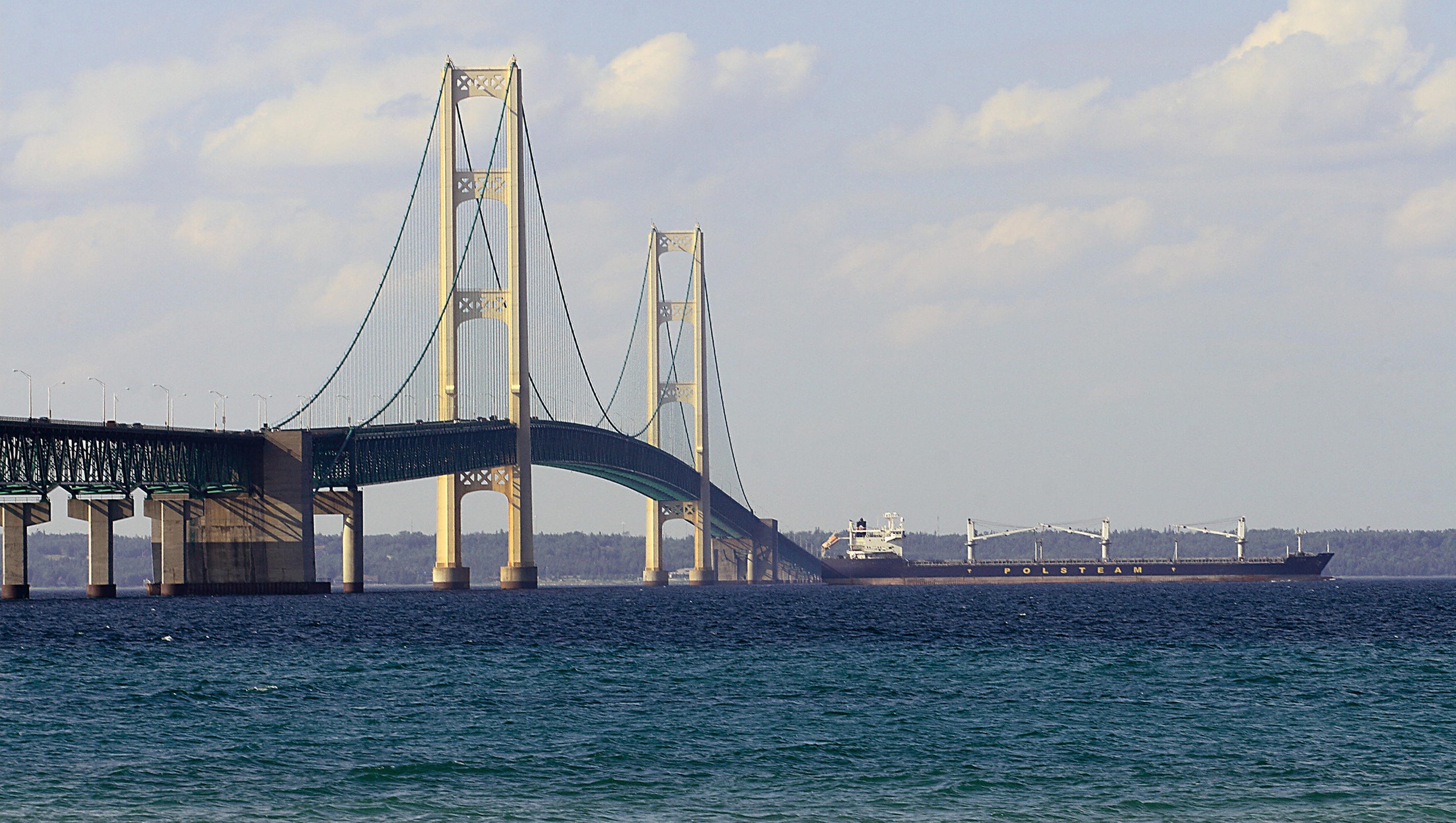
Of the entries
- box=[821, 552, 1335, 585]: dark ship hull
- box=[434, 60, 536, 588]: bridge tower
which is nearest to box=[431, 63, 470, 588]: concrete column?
box=[434, 60, 536, 588]: bridge tower

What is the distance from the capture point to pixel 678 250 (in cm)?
17012

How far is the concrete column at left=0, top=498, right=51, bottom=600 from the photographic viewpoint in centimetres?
8856

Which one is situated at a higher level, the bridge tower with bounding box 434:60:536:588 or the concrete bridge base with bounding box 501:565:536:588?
the bridge tower with bounding box 434:60:536:588

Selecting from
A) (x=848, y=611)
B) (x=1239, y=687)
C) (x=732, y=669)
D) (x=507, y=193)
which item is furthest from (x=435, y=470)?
(x=1239, y=687)

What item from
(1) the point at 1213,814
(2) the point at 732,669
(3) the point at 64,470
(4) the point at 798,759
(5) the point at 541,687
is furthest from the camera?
(3) the point at 64,470

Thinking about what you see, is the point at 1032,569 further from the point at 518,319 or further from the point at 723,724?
the point at 723,724

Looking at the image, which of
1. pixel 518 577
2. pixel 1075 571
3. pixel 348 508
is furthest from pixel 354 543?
pixel 1075 571

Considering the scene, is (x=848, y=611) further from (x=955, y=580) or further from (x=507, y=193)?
(x=955, y=580)

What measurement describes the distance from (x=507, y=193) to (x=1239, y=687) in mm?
80263

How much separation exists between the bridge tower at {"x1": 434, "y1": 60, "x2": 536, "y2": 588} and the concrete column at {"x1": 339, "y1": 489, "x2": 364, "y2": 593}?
5.59 meters

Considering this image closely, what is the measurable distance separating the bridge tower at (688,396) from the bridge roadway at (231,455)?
3528cm

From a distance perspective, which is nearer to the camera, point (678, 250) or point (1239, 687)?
point (1239, 687)

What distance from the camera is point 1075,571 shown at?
191500 mm

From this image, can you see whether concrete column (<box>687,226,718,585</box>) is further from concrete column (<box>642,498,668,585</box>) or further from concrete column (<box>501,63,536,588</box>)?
concrete column (<box>501,63,536,588</box>)
